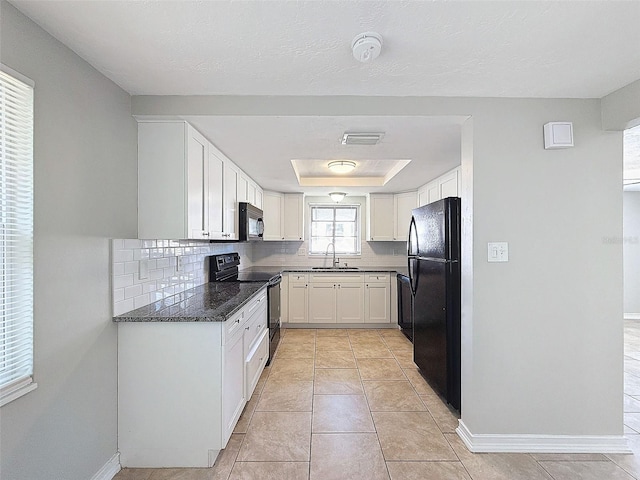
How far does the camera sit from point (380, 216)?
5.18m

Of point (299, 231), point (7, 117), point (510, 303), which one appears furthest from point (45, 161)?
point (299, 231)

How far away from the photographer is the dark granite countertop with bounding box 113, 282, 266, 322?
1896 mm

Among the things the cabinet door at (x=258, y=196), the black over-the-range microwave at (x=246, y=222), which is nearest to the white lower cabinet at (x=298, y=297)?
the cabinet door at (x=258, y=196)

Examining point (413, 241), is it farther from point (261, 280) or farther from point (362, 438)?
point (362, 438)

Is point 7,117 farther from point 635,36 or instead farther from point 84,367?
point 635,36

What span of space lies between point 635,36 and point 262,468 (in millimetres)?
2867

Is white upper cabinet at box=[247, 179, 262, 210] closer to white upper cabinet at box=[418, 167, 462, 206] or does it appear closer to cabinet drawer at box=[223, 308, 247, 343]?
cabinet drawer at box=[223, 308, 247, 343]

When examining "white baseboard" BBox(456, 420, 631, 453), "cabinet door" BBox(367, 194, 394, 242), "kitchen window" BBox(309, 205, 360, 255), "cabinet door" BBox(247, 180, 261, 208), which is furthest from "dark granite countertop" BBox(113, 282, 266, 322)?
"kitchen window" BBox(309, 205, 360, 255)

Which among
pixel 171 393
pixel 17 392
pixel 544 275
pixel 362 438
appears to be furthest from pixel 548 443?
pixel 17 392

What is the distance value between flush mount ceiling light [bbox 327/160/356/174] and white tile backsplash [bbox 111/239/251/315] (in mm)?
1736

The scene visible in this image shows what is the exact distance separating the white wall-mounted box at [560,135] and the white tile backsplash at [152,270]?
273cm

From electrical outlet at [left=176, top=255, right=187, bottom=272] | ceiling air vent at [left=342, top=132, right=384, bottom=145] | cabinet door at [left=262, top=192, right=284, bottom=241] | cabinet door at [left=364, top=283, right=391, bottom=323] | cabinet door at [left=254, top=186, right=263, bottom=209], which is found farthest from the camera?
cabinet door at [left=262, top=192, right=284, bottom=241]

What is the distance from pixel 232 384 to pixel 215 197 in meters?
1.44

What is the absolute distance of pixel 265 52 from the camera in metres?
1.56
